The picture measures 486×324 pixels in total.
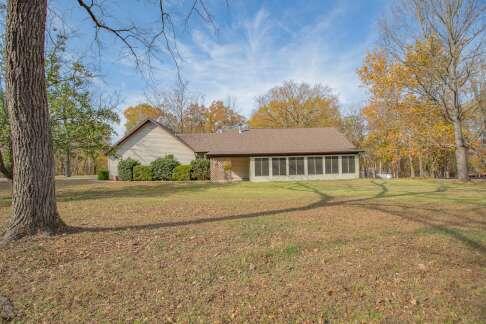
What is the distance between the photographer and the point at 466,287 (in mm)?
3580

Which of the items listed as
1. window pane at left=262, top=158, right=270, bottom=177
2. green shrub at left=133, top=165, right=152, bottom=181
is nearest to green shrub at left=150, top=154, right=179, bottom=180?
green shrub at left=133, top=165, right=152, bottom=181

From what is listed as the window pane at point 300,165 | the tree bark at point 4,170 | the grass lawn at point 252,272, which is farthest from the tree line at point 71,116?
the window pane at point 300,165

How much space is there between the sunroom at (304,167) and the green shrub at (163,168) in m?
7.15

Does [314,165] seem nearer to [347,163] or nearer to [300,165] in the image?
[300,165]

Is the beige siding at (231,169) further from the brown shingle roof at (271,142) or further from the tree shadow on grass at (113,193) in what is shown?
the tree shadow on grass at (113,193)

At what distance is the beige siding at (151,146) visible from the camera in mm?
26984

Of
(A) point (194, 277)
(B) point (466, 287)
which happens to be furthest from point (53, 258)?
(B) point (466, 287)

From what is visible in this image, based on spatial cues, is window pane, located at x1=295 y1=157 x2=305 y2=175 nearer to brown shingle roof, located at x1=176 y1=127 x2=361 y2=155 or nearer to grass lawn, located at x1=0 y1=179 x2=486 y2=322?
brown shingle roof, located at x1=176 y1=127 x2=361 y2=155

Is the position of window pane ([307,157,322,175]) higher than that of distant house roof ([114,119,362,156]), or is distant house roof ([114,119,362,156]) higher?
distant house roof ([114,119,362,156])

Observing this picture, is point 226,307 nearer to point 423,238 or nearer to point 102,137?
point 423,238

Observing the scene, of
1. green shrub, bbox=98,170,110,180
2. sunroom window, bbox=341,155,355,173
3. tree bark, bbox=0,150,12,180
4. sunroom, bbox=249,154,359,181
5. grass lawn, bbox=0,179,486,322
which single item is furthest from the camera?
green shrub, bbox=98,170,110,180

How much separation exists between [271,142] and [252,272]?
23.4 metres

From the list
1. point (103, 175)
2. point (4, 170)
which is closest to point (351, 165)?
point (103, 175)

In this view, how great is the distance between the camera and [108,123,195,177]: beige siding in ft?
88.5
